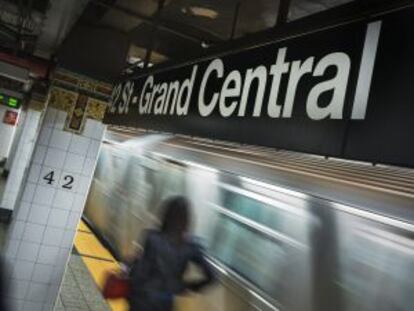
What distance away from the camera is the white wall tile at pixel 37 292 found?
5.52 meters

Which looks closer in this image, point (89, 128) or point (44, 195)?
point (44, 195)

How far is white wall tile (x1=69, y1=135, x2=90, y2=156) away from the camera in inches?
227

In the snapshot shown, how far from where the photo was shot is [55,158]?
18.5ft

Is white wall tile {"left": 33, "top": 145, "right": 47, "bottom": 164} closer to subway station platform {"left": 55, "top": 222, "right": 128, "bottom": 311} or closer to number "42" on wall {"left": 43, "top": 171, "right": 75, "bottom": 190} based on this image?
number "42" on wall {"left": 43, "top": 171, "right": 75, "bottom": 190}

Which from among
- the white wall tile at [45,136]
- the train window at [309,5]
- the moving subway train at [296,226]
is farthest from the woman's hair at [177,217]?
the white wall tile at [45,136]

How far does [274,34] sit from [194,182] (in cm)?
419

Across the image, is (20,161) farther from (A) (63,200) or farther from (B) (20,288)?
(B) (20,288)

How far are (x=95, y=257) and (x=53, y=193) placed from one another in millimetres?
3141

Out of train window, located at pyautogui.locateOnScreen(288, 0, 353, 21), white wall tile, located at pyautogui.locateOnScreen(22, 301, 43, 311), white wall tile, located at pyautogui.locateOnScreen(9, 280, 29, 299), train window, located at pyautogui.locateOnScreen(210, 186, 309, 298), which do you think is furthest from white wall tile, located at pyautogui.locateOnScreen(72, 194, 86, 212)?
train window, located at pyautogui.locateOnScreen(288, 0, 353, 21)

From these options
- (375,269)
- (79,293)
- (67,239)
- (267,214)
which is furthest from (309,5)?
(79,293)

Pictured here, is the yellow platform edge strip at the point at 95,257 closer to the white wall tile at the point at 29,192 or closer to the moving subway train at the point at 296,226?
the moving subway train at the point at 296,226

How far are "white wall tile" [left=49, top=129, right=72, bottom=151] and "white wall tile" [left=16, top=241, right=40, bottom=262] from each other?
109 centimetres

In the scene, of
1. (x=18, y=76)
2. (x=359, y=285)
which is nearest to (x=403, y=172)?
(x=359, y=285)

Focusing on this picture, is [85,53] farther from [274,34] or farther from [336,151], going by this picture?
[336,151]
